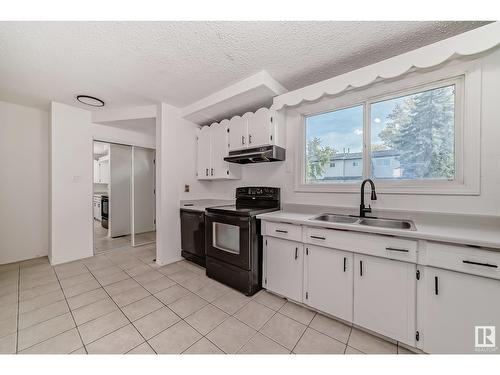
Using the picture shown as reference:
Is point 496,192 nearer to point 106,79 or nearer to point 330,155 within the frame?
point 330,155

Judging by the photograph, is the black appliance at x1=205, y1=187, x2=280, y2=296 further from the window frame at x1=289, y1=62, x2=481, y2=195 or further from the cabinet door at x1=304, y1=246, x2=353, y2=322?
the window frame at x1=289, y1=62, x2=481, y2=195

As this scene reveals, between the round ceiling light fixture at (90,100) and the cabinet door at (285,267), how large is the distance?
121 inches

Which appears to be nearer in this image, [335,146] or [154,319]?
[154,319]

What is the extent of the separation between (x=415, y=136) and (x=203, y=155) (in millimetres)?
2672

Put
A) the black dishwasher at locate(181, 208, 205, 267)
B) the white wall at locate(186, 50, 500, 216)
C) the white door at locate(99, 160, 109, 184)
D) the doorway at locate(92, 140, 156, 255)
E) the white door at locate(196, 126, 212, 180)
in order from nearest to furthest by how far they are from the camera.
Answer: the white wall at locate(186, 50, 500, 216)
the black dishwasher at locate(181, 208, 205, 267)
the white door at locate(196, 126, 212, 180)
the doorway at locate(92, 140, 156, 255)
the white door at locate(99, 160, 109, 184)

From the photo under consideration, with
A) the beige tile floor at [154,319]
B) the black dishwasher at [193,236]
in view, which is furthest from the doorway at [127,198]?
the beige tile floor at [154,319]

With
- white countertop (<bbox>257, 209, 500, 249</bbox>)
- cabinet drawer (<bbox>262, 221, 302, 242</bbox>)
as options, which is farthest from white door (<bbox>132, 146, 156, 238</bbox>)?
white countertop (<bbox>257, 209, 500, 249</bbox>)

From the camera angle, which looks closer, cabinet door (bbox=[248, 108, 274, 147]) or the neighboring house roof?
the neighboring house roof

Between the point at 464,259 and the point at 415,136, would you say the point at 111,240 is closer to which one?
the point at 464,259

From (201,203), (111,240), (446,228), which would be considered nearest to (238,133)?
(201,203)

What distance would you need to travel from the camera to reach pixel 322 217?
80.7 inches

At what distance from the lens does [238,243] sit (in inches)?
84.2

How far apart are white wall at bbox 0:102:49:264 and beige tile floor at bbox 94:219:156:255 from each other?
29.7 inches

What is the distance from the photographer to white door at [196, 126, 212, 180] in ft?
10.0
